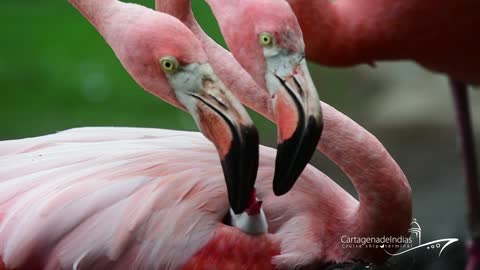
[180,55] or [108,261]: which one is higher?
[180,55]

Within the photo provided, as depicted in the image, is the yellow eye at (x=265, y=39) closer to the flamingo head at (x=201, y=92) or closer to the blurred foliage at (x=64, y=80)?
the flamingo head at (x=201, y=92)

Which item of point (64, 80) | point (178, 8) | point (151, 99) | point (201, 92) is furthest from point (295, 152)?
point (64, 80)

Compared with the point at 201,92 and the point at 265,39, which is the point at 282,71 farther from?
the point at 201,92

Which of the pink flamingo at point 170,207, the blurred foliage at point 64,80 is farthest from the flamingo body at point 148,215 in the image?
the blurred foliage at point 64,80

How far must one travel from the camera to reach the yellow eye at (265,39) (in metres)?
2.88

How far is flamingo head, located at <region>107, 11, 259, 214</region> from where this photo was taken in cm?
276

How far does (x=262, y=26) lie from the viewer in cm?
289

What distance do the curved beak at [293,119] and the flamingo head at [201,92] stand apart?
3.4 inches

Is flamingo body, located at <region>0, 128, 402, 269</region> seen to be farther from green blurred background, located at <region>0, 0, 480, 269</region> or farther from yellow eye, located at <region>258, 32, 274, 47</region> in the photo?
green blurred background, located at <region>0, 0, 480, 269</region>

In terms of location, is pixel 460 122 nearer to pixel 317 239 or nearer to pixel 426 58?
pixel 426 58

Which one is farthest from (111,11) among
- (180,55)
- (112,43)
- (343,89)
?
(343,89)

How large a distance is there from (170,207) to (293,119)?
52cm

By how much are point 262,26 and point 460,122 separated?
1.84m

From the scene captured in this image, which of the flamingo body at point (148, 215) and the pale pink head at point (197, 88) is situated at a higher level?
the pale pink head at point (197, 88)
